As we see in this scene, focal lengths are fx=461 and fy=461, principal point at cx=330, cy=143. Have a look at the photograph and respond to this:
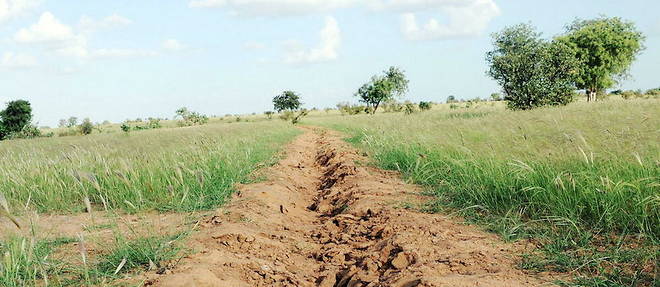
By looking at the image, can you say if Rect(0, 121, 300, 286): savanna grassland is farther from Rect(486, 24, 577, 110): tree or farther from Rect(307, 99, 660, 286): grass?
Rect(486, 24, 577, 110): tree

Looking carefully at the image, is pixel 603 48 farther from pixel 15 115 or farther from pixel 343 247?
pixel 15 115

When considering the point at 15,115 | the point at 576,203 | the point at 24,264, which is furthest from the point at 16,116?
the point at 576,203

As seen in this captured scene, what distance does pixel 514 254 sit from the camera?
3.43 metres

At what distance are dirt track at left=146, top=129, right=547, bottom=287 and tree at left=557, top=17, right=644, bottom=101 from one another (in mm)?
41043

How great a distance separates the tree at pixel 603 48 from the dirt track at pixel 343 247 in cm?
4104

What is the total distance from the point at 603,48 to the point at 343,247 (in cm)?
4459

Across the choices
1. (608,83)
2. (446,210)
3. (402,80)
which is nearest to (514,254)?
(446,210)

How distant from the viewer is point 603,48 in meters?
40.7

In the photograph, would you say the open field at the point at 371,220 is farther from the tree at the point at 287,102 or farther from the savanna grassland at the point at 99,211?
the tree at the point at 287,102

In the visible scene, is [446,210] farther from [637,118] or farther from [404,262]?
[637,118]

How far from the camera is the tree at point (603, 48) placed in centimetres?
4078

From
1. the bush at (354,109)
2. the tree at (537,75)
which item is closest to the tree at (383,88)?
the bush at (354,109)

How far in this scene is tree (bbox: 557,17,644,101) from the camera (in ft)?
134

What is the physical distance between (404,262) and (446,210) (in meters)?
1.59
